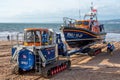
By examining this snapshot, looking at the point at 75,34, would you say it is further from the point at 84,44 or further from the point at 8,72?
the point at 8,72

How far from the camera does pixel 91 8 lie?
25156mm

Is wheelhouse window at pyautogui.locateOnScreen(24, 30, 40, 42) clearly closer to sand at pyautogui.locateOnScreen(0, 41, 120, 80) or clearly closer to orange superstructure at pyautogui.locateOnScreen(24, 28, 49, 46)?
orange superstructure at pyautogui.locateOnScreen(24, 28, 49, 46)

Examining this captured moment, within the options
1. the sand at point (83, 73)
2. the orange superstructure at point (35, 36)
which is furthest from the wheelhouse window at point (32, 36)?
the sand at point (83, 73)

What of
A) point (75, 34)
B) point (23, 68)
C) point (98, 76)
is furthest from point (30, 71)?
point (75, 34)

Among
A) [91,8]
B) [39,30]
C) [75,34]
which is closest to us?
[39,30]

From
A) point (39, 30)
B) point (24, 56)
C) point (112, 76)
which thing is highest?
point (39, 30)

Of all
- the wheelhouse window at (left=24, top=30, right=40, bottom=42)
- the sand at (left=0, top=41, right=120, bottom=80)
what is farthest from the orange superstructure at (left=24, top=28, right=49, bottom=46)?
the sand at (left=0, top=41, right=120, bottom=80)

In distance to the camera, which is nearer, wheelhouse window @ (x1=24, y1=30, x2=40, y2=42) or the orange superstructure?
the orange superstructure

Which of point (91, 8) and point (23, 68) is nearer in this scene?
point (23, 68)

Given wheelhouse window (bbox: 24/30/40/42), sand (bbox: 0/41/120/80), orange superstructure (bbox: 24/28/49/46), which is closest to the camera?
sand (bbox: 0/41/120/80)

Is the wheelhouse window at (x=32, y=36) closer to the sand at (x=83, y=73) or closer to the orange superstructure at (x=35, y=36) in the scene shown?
the orange superstructure at (x=35, y=36)

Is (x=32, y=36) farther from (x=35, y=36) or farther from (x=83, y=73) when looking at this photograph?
(x=83, y=73)

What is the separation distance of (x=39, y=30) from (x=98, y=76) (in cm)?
382

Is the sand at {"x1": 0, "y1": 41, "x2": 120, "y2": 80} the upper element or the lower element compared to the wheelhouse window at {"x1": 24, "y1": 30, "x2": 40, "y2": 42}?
lower
